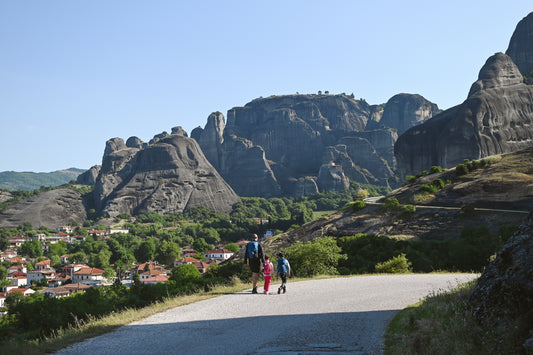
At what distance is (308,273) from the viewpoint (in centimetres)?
2367

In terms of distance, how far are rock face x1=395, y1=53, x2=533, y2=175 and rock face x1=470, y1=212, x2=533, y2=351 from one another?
2719 inches

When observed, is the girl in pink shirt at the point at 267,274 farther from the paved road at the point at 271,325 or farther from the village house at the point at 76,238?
the village house at the point at 76,238

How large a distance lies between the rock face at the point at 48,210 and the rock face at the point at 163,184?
8.03 m

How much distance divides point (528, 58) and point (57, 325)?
13018 centimetres

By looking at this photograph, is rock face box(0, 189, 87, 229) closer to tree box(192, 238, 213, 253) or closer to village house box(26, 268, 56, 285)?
tree box(192, 238, 213, 253)

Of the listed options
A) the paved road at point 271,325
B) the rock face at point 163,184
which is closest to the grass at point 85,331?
the paved road at point 271,325

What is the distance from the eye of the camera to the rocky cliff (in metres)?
73.9

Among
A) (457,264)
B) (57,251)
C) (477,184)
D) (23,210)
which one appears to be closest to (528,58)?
(477,184)

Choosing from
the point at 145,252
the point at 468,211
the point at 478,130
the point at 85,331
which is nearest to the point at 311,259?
the point at 85,331

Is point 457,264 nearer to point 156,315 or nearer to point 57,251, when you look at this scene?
point 156,315

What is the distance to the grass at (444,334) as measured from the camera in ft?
22.1

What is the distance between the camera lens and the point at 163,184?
164500 mm

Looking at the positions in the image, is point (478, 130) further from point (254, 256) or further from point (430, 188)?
point (254, 256)

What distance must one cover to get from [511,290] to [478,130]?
2876 inches
